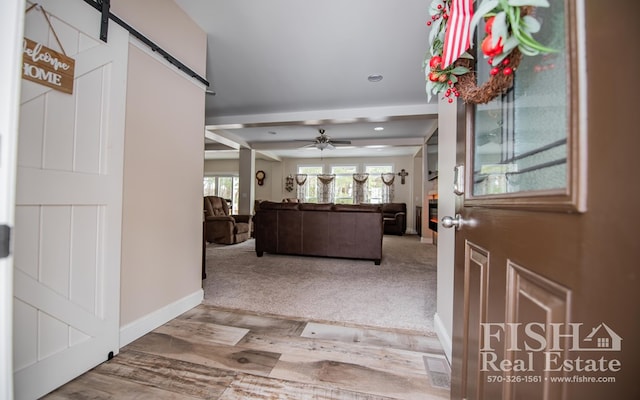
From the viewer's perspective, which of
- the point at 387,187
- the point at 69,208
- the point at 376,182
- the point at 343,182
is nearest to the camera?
the point at 69,208

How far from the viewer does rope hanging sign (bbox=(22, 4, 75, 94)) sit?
109cm

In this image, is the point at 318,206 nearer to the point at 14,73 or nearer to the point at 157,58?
the point at 157,58

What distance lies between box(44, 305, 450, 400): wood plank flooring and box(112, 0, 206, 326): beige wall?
32 centimetres

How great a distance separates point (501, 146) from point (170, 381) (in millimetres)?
1714

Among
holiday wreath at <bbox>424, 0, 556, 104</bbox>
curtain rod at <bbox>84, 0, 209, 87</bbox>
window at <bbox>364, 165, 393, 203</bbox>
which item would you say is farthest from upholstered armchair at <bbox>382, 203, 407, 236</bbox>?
holiday wreath at <bbox>424, 0, 556, 104</bbox>

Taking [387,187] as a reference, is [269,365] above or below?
below

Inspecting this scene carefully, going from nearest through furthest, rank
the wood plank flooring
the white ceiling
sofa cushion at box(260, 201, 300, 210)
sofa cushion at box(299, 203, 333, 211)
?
the wood plank flooring
the white ceiling
sofa cushion at box(299, 203, 333, 211)
sofa cushion at box(260, 201, 300, 210)

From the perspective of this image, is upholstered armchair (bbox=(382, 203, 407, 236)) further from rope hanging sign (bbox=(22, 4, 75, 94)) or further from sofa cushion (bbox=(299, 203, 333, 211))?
rope hanging sign (bbox=(22, 4, 75, 94))

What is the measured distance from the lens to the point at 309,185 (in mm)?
9391

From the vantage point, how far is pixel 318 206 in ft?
13.3

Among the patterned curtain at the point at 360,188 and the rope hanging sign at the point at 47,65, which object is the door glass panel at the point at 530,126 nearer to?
the rope hanging sign at the point at 47,65

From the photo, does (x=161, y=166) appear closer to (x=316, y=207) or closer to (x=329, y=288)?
(x=329, y=288)

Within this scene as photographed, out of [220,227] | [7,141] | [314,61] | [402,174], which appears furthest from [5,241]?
[402,174]

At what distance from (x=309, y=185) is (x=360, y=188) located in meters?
1.81
